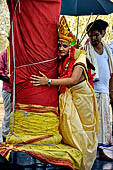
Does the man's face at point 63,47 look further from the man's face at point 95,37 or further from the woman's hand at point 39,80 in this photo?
the man's face at point 95,37

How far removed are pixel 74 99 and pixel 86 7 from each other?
204 centimetres

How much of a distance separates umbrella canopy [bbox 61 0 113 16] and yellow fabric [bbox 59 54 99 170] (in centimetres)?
161

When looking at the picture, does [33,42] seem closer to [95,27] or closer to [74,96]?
[74,96]

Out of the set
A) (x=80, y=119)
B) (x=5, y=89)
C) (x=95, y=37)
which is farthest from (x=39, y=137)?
(x=95, y=37)

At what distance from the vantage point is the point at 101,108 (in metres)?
→ 5.19

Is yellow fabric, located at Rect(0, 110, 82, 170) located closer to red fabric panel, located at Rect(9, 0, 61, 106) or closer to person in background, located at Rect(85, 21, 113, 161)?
red fabric panel, located at Rect(9, 0, 61, 106)

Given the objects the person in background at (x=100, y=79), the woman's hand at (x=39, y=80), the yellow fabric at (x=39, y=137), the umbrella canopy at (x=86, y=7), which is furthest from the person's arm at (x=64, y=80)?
the umbrella canopy at (x=86, y=7)

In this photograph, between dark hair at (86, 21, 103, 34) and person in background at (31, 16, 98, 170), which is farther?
dark hair at (86, 21, 103, 34)

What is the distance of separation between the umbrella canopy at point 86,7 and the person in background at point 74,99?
150 cm

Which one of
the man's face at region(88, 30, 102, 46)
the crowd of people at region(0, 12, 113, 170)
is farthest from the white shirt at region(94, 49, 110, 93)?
the crowd of people at region(0, 12, 113, 170)

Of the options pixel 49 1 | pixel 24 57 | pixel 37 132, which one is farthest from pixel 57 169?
pixel 49 1

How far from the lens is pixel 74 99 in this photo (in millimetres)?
4309

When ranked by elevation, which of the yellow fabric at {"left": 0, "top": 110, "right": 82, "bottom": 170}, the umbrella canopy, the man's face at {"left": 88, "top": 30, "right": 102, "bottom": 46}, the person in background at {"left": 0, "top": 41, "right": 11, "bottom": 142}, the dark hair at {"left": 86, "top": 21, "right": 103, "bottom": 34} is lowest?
the yellow fabric at {"left": 0, "top": 110, "right": 82, "bottom": 170}

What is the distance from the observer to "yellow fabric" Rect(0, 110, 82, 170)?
389 centimetres
